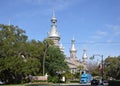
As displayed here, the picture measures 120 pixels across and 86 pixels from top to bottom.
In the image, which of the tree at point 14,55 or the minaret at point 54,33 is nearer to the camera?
the tree at point 14,55

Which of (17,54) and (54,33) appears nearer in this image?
(17,54)

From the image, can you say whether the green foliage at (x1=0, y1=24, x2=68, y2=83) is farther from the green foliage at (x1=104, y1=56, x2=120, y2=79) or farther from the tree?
the green foliage at (x1=104, y1=56, x2=120, y2=79)

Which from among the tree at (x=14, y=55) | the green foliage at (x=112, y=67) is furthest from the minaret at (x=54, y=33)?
the tree at (x=14, y=55)

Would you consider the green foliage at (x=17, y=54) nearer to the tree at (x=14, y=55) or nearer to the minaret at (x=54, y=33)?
→ the tree at (x=14, y=55)

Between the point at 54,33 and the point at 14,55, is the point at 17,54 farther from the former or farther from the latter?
the point at 54,33

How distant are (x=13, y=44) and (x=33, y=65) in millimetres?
7220

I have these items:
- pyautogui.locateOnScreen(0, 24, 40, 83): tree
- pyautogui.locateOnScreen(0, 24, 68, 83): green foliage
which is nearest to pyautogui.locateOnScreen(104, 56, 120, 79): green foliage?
pyautogui.locateOnScreen(0, 24, 68, 83): green foliage

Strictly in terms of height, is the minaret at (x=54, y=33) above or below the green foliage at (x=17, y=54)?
above

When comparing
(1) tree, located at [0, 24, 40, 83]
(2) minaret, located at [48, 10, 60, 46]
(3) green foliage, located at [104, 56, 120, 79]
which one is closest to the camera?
(1) tree, located at [0, 24, 40, 83]

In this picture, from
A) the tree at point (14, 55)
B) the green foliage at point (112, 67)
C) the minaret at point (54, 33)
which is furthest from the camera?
the minaret at point (54, 33)

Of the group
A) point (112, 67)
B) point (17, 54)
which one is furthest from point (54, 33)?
point (17, 54)

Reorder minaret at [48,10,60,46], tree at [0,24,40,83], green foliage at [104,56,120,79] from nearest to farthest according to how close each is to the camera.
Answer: tree at [0,24,40,83], green foliage at [104,56,120,79], minaret at [48,10,60,46]

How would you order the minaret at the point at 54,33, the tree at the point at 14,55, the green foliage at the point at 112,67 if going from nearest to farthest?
the tree at the point at 14,55 → the green foliage at the point at 112,67 → the minaret at the point at 54,33

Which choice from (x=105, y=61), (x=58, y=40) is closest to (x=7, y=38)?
(x=105, y=61)
